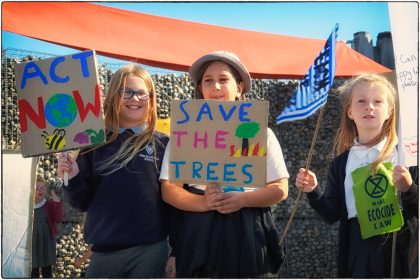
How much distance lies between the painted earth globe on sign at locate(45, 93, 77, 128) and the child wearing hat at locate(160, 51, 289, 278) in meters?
0.52

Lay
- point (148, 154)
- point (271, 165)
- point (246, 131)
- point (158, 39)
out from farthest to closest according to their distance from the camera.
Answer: point (158, 39) → point (148, 154) → point (271, 165) → point (246, 131)

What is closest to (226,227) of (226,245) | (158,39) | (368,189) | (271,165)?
(226,245)

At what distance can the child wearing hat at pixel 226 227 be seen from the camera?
9.64 ft

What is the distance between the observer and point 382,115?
3.27 metres

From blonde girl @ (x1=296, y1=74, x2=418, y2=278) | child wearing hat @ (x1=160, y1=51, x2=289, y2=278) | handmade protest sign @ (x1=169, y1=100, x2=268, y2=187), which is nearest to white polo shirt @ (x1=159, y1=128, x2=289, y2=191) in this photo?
child wearing hat @ (x1=160, y1=51, x2=289, y2=278)

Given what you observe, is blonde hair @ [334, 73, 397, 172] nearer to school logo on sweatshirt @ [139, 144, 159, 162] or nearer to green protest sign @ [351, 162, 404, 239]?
green protest sign @ [351, 162, 404, 239]

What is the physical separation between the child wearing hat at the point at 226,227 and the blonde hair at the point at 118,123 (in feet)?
0.55

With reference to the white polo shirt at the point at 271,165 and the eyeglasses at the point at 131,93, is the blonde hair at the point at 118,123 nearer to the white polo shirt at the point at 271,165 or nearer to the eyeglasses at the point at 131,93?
the eyeglasses at the point at 131,93

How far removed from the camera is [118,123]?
3242 millimetres

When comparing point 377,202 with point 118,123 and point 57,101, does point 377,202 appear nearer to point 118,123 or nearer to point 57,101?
point 118,123

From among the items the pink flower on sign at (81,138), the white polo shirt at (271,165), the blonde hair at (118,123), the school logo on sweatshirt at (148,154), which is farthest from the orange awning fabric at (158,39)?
the white polo shirt at (271,165)

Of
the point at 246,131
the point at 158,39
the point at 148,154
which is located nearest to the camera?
the point at 246,131

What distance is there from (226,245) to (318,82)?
3.43ft

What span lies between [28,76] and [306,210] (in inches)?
175
